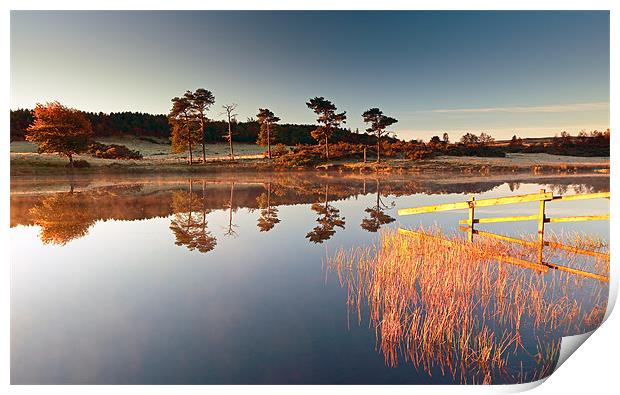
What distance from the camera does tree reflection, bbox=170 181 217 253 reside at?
1077cm

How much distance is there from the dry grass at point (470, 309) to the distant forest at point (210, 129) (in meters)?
6.10

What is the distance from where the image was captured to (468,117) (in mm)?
14062

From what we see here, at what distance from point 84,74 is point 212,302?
749 cm

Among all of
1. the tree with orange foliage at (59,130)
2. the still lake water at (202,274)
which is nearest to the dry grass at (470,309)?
the still lake water at (202,274)

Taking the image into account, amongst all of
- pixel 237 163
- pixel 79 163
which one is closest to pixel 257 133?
pixel 237 163

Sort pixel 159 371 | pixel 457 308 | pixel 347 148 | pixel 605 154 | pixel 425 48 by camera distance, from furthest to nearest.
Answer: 1. pixel 347 148
2. pixel 425 48
3. pixel 605 154
4. pixel 457 308
5. pixel 159 371

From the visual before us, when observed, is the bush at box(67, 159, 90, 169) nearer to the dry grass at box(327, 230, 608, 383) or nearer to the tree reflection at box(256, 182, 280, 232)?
the tree reflection at box(256, 182, 280, 232)

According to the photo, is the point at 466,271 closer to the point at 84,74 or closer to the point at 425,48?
the point at 425,48

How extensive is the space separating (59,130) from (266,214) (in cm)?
628

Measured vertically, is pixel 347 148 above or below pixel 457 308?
above

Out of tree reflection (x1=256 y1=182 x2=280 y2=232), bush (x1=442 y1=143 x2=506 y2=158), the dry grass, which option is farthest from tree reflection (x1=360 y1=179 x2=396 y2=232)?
the dry grass

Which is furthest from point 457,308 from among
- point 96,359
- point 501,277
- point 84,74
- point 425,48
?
point 84,74

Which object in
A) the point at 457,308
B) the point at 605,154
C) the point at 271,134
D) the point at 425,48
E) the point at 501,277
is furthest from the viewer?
the point at 271,134
